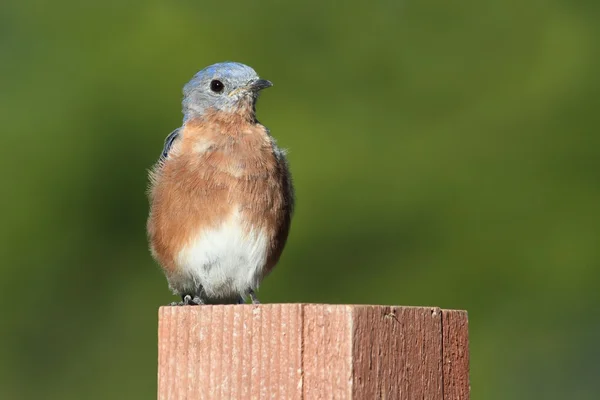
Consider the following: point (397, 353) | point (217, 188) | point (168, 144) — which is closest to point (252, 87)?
point (168, 144)

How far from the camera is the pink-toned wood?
142 inches

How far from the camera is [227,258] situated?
585 centimetres

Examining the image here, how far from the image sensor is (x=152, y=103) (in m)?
9.88

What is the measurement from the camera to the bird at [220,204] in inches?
226

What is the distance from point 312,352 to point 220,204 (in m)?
2.45

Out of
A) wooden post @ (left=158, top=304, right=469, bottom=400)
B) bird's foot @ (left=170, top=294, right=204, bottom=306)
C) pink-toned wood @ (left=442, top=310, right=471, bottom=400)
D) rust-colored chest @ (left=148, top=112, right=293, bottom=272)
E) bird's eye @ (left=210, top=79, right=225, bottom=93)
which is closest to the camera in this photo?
wooden post @ (left=158, top=304, right=469, bottom=400)

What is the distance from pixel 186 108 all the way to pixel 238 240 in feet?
4.18

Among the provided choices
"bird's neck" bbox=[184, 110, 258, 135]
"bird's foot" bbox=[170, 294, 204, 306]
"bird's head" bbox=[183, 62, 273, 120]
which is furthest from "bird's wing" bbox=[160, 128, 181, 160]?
"bird's foot" bbox=[170, 294, 204, 306]

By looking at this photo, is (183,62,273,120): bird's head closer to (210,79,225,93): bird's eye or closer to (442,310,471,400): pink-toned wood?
(210,79,225,93): bird's eye

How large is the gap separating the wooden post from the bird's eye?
2.96m

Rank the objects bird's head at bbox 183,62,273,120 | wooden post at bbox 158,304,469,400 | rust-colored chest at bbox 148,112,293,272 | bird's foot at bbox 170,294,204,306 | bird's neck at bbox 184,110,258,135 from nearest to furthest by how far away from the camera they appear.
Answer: wooden post at bbox 158,304,469,400 → rust-colored chest at bbox 148,112,293,272 → bird's foot at bbox 170,294,204,306 → bird's neck at bbox 184,110,258,135 → bird's head at bbox 183,62,273,120

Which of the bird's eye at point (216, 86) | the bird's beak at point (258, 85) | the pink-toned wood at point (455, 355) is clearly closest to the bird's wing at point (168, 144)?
the bird's eye at point (216, 86)

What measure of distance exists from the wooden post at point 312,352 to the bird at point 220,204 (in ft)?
6.66
